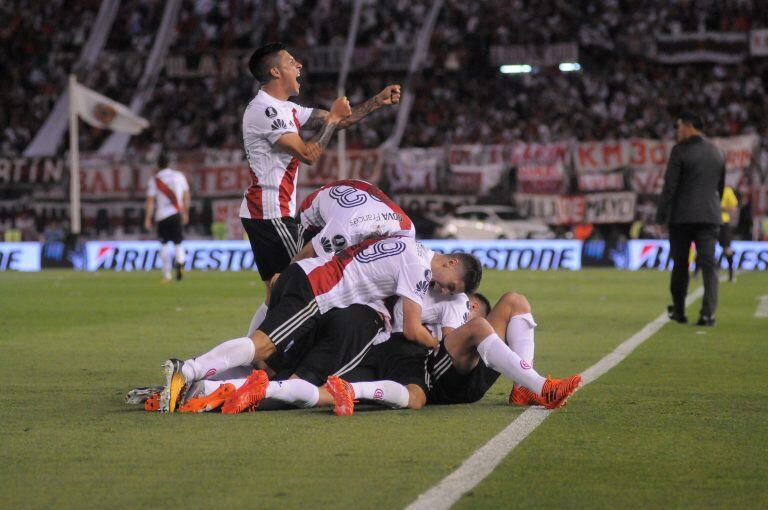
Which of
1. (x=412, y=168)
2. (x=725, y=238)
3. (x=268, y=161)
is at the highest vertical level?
(x=268, y=161)

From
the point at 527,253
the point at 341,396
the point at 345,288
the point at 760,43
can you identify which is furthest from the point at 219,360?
the point at 760,43

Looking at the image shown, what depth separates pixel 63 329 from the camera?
1380cm

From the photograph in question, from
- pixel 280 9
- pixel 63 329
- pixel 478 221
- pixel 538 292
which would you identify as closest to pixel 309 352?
pixel 63 329

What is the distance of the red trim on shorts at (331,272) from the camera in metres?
7.60

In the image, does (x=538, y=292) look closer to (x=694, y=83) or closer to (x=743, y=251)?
(x=743, y=251)

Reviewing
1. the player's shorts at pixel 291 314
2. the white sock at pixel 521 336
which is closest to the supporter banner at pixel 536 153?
the white sock at pixel 521 336

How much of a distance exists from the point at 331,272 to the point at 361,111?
4.35ft

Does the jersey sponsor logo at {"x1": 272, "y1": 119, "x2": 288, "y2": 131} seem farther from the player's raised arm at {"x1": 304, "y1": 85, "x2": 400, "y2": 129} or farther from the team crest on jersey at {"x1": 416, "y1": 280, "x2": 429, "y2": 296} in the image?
the team crest on jersey at {"x1": 416, "y1": 280, "x2": 429, "y2": 296}

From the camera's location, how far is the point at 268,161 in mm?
Answer: 8852

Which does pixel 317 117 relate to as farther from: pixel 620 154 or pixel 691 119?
pixel 620 154

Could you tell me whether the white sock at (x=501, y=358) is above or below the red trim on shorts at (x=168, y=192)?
below

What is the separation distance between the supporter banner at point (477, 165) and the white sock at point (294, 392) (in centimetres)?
2754

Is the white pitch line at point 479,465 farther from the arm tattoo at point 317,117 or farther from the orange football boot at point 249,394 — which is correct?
the arm tattoo at point 317,117

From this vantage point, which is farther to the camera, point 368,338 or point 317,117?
point 317,117
